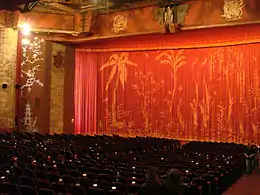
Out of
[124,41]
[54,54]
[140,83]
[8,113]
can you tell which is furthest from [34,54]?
[140,83]

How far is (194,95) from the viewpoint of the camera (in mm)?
16438

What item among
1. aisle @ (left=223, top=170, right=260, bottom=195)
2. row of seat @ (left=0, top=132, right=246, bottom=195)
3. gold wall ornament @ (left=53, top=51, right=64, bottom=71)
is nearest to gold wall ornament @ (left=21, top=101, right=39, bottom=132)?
gold wall ornament @ (left=53, top=51, right=64, bottom=71)

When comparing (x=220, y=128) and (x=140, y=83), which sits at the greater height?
(x=140, y=83)

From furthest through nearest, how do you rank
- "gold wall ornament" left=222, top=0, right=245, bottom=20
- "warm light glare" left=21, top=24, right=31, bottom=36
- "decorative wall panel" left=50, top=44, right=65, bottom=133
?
"decorative wall panel" left=50, top=44, right=65, bottom=133, "warm light glare" left=21, top=24, right=31, bottom=36, "gold wall ornament" left=222, top=0, right=245, bottom=20

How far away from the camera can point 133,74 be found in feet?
58.7

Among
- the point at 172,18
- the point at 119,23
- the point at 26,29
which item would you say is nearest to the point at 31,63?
the point at 26,29

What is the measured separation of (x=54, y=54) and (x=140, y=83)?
13.3 ft

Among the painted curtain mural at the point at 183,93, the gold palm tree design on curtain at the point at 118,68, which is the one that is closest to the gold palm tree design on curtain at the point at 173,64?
the painted curtain mural at the point at 183,93

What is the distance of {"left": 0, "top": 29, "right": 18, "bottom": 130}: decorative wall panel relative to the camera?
47.8 ft

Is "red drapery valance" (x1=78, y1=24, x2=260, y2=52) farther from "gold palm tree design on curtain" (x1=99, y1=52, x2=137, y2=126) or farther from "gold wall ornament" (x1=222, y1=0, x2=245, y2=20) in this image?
"gold wall ornament" (x1=222, y1=0, x2=245, y2=20)

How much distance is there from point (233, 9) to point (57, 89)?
808 cm

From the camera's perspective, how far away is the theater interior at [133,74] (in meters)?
13.4

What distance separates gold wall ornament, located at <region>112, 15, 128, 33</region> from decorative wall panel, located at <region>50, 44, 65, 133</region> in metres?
2.90

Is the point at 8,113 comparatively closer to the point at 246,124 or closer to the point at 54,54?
the point at 54,54
